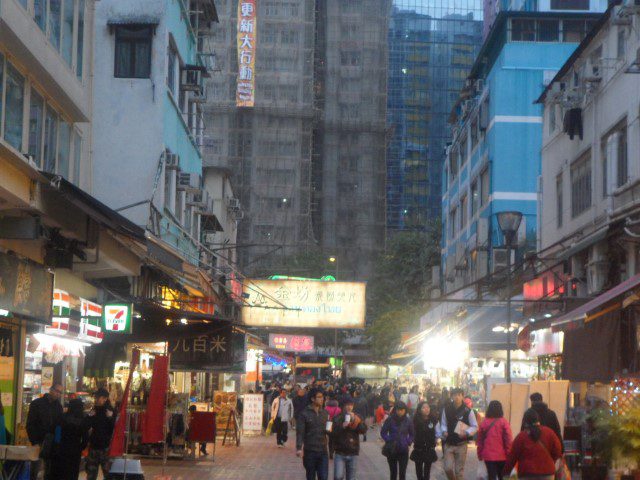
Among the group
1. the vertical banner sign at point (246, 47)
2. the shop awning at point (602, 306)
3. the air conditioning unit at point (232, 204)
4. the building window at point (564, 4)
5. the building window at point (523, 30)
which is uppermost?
the vertical banner sign at point (246, 47)

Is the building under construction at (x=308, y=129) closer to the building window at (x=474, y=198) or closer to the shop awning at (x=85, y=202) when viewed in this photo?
the building window at (x=474, y=198)

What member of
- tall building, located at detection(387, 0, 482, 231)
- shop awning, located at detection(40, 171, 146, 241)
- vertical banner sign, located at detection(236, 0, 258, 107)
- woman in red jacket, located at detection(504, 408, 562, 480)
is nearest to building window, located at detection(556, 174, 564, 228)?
woman in red jacket, located at detection(504, 408, 562, 480)

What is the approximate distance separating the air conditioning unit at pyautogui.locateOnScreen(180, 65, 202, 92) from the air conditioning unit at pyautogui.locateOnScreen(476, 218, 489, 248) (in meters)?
15.0

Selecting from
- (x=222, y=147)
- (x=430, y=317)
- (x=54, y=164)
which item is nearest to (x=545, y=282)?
(x=54, y=164)

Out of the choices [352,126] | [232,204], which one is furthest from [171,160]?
[352,126]

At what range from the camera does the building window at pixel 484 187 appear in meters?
43.6

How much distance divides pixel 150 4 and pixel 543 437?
1753 centimetres

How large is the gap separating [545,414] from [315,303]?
2127cm

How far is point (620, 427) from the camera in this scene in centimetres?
1146

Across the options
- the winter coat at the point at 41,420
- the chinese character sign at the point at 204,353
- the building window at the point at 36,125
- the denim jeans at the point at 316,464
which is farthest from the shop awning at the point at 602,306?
the chinese character sign at the point at 204,353

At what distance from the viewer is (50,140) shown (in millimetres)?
17000

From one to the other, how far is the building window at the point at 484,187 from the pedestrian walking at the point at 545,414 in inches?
1118

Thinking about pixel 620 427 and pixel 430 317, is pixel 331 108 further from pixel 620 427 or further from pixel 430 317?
pixel 620 427

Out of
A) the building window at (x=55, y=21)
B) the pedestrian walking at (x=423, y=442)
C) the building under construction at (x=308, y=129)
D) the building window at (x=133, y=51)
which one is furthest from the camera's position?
the building under construction at (x=308, y=129)
